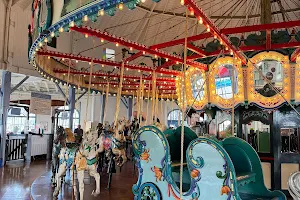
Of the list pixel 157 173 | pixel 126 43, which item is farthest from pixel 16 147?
pixel 157 173

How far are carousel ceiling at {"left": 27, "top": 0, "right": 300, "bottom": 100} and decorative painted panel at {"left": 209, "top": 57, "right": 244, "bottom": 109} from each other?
0.31 metres

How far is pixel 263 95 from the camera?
5.93 meters

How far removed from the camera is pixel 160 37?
14156 mm

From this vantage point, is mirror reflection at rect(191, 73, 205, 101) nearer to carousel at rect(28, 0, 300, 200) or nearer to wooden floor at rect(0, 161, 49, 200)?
carousel at rect(28, 0, 300, 200)

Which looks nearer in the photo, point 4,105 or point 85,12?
point 85,12

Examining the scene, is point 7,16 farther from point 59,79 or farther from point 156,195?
point 156,195

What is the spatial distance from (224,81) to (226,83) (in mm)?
61

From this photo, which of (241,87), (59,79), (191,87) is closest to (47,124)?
(59,79)

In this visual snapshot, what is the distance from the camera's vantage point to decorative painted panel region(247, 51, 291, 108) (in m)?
5.69

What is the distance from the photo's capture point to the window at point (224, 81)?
615 cm

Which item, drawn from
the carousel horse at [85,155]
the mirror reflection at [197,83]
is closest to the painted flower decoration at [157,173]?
the carousel horse at [85,155]

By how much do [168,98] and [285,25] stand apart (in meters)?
10.4

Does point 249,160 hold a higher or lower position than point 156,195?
higher

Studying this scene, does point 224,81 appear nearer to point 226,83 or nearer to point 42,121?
point 226,83
